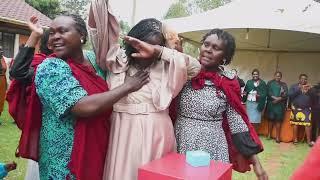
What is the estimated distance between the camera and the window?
44.8 ft

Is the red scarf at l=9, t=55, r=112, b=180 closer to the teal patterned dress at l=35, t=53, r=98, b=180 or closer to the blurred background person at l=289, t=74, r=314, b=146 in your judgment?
the teal patterned dress at l=35, t=53, r=98, b=180

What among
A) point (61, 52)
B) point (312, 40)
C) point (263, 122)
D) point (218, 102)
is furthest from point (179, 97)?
point (312, 40)

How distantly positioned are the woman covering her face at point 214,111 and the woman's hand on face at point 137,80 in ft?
1.28

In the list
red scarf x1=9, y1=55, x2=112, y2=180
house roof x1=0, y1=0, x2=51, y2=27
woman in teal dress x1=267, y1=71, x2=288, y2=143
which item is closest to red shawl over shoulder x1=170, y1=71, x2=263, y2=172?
red scarf x1=9, y1=55, x2=112, y2=180

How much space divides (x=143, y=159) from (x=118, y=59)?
1.73 ft

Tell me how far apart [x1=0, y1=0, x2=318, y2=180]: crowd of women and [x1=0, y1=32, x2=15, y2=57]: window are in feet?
40.9

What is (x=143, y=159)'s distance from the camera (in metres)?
1.85

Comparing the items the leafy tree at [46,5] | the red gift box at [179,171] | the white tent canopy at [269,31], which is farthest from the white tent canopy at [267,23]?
the leafy tree at [46,5]

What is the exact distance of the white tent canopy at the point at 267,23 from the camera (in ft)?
27.8

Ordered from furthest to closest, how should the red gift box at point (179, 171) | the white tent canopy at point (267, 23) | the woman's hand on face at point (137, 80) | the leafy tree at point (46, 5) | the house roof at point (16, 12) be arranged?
the leafy tree at point (46, 5)
the house roof at point (16, 12)
the white tent canopy at point (267, 23)
the woman's hand on face at point (137, 80)
the red gift box at point (179, 171)

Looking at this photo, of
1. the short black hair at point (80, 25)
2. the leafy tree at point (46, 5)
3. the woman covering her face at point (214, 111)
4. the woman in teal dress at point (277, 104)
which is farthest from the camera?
the leafy tree at point (46, 5)

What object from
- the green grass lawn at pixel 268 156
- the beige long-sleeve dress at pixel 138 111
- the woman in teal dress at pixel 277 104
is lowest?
the green grass lawn at pixel 268 156

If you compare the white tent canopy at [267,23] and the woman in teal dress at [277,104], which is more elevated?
the white tent canopy at [267,23]

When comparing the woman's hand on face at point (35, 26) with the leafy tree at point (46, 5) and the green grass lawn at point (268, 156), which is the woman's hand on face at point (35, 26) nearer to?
the green grass lawn at point (268, 156)
